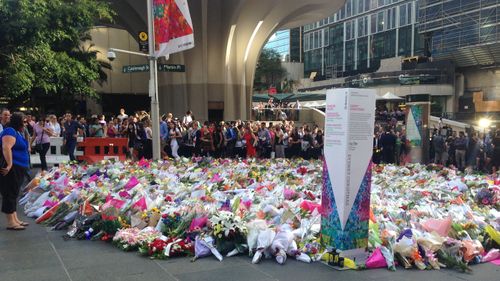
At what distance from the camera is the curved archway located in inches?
1236

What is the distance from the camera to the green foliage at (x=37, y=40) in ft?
53.1

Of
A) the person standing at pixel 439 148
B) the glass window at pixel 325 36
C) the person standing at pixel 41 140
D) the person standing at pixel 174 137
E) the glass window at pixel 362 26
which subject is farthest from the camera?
the glass window at pixel 325 36

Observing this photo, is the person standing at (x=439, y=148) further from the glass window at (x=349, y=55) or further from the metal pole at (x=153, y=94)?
the glass window at (x=349, y=55)

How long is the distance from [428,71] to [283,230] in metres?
57.1

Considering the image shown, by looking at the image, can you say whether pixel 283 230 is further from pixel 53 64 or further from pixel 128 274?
pixel 53 64

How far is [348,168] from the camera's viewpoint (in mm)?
5320

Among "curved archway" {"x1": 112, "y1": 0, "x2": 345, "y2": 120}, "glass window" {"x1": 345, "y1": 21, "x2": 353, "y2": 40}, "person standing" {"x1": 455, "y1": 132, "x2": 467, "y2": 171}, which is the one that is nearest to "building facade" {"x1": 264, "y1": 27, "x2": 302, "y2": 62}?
"glass window" {"x1": 345, "y1": 21, "x2": 353, "y2": 40}

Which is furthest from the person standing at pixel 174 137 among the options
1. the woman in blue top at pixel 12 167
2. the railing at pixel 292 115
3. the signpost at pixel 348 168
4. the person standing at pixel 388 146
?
the railing at pixel 292 115

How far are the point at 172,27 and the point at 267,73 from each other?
7551cm

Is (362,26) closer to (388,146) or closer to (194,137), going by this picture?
(388,146)

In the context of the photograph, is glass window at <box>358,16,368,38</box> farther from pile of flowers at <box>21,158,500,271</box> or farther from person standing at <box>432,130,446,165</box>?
pile of flowers at <box>21,158,500,271</box>

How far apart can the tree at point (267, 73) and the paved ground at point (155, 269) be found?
81.9m

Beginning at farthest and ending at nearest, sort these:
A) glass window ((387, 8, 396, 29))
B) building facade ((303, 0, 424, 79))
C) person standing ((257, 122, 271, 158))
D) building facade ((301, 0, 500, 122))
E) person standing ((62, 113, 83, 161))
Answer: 1. glass window ((387, 8, 396, 29))
2. building facade ((303, 0, 424, 79))
3. building facade ((301, 0, 500, 122))
4. person standing ((257, 122, 271, 158))
5. person standing ((62, 113, 83, 161))

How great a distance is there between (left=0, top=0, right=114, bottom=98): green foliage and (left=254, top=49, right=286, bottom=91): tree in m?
66.8
